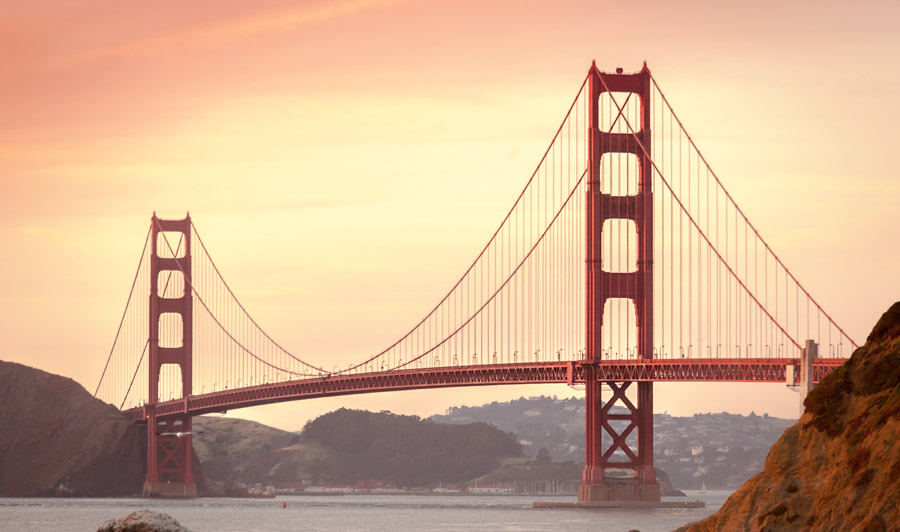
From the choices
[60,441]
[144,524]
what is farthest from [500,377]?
[60,441]

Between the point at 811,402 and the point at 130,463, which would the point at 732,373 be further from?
the point at 130,463

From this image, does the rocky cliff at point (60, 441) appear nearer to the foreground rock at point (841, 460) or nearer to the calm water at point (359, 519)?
the calm water at point (359, 519)

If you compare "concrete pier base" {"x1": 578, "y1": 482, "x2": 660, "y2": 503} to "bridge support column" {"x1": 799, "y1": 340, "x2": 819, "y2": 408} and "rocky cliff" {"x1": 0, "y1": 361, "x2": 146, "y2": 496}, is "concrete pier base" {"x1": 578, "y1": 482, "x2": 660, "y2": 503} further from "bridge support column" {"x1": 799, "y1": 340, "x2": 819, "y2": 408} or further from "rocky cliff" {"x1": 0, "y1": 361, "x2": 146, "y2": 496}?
"rocky cliff" {"x1": 0, "y1": 361, "x2": 146, "y2": 496}

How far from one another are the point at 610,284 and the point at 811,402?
2116 inches

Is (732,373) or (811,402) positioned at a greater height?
(732,373)

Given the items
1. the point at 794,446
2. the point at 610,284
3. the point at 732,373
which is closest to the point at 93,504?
the point at 610,284

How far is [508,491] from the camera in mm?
197750

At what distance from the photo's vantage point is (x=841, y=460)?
1880cm

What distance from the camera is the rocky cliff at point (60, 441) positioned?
11688 cm

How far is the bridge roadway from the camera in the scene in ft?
Answer: 216

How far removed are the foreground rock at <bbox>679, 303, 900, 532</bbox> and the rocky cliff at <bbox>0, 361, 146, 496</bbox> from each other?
100.0 m

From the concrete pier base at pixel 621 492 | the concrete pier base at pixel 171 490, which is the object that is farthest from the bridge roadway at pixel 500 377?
the concrete pier base at pixel 171 490

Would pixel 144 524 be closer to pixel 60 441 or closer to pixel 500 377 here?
pixel 500 377

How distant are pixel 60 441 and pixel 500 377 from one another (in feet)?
183
